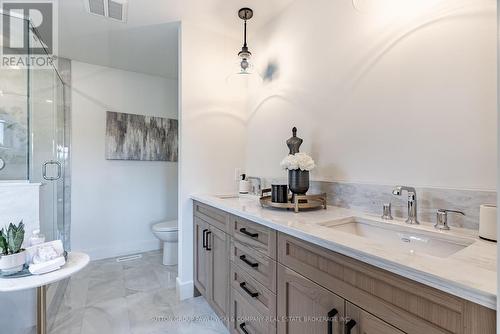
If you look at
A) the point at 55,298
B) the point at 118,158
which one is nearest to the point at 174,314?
the point at 55,298

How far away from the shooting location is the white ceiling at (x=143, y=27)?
75.5 inches

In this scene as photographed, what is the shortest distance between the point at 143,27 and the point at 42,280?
2098 mm

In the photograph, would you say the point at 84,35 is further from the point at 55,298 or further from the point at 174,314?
the point at 174,314

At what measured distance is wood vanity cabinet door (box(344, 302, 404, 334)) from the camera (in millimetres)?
692

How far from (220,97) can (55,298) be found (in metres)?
2.22

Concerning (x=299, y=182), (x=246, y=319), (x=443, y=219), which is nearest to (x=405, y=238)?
(x=443, y=219)

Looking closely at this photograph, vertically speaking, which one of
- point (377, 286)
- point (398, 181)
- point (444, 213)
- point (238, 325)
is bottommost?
point (238, 325)

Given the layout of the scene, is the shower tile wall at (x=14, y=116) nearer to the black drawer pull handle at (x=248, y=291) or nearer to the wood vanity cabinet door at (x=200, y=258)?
the wood vanity cabinet door at (x=200, y=258)

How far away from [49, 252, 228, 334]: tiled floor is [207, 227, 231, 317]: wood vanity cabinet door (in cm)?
21

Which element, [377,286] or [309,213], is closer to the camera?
[377,286]

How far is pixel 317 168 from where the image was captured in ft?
5.57

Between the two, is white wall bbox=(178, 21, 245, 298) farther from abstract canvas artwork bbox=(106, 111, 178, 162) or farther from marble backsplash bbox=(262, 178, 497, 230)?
abstract canvas artwork bbox=(106, 111, 178, 162)

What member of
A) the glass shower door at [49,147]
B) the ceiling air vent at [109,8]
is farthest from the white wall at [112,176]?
the ceiling air vent at [109,8]

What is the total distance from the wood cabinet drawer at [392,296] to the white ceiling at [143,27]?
1905 millimetres
